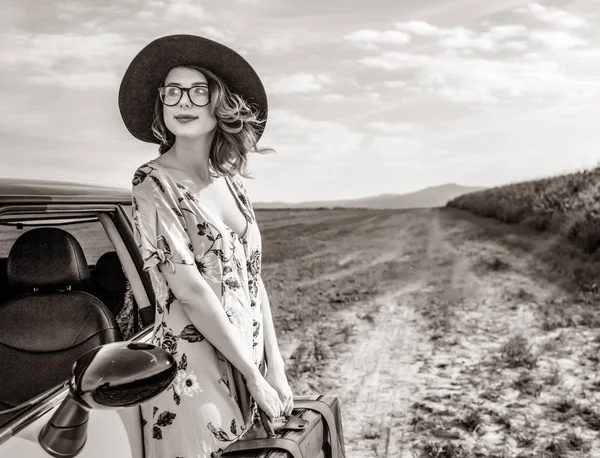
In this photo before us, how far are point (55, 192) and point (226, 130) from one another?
59cm

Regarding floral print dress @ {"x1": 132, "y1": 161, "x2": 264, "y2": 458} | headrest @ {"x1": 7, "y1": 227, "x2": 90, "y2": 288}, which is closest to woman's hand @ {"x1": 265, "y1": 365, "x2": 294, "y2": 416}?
floral print dress @ {"x1": 132, "y1": 161, "x2": 264, "y2": 458}

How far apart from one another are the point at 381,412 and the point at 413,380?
0.88 meters

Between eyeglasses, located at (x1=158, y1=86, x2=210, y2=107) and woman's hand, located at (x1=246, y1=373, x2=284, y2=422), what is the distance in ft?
2.97

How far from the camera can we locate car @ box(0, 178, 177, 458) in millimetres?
1506

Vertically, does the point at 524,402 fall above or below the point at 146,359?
below

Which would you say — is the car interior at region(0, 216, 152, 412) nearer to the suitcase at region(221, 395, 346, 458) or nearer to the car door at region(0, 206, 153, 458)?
the car door at region(0, 206, 153, 458)

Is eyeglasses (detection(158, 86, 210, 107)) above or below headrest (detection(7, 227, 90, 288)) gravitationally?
above

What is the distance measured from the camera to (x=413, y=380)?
625 cm

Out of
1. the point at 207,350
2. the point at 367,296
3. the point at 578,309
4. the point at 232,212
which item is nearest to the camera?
the point at 207,350

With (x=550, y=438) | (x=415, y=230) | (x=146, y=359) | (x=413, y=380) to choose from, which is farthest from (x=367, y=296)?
(x=415, y=230)

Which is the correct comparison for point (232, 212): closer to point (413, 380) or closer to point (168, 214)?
point (168, 214)

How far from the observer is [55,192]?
2.37 m

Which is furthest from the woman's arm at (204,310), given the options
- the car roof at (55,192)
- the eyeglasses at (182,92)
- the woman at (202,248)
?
the eyeglasses at (182,92)

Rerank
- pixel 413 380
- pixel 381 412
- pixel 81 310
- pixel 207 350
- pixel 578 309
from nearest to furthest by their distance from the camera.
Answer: pixel 207 350 < pixel 81 310 < pixel 381 412 < pixel 413 380 < pixel 578 309
